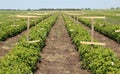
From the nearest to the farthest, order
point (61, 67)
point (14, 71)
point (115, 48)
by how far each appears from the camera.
Answer: point (14, 71) → point (61, 67) → point (115, 48)

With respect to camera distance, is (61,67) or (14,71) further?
(61,67)

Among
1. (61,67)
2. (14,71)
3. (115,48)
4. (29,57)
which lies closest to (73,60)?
(61,67)

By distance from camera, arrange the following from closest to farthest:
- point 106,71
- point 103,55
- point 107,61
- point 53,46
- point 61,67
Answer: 1. point 106,71
2. point 107,61
3. point 103,55
4. point 61,67
5. point 53,46

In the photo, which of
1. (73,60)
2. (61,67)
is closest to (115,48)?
(73,60)

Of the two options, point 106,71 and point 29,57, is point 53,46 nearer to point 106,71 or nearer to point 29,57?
point 29,57

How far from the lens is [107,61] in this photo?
11.3m

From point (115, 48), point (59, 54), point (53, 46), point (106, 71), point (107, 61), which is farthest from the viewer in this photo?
point (53, 46)

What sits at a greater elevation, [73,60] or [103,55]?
[103,55]

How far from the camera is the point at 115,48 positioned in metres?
18.9

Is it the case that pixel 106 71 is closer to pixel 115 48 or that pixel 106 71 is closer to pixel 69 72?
pixel 69 72

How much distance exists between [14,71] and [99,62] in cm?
325

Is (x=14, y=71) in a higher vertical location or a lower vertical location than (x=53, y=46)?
higher

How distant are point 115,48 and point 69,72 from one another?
22.2 feet

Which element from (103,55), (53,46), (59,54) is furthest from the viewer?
(53,46)
